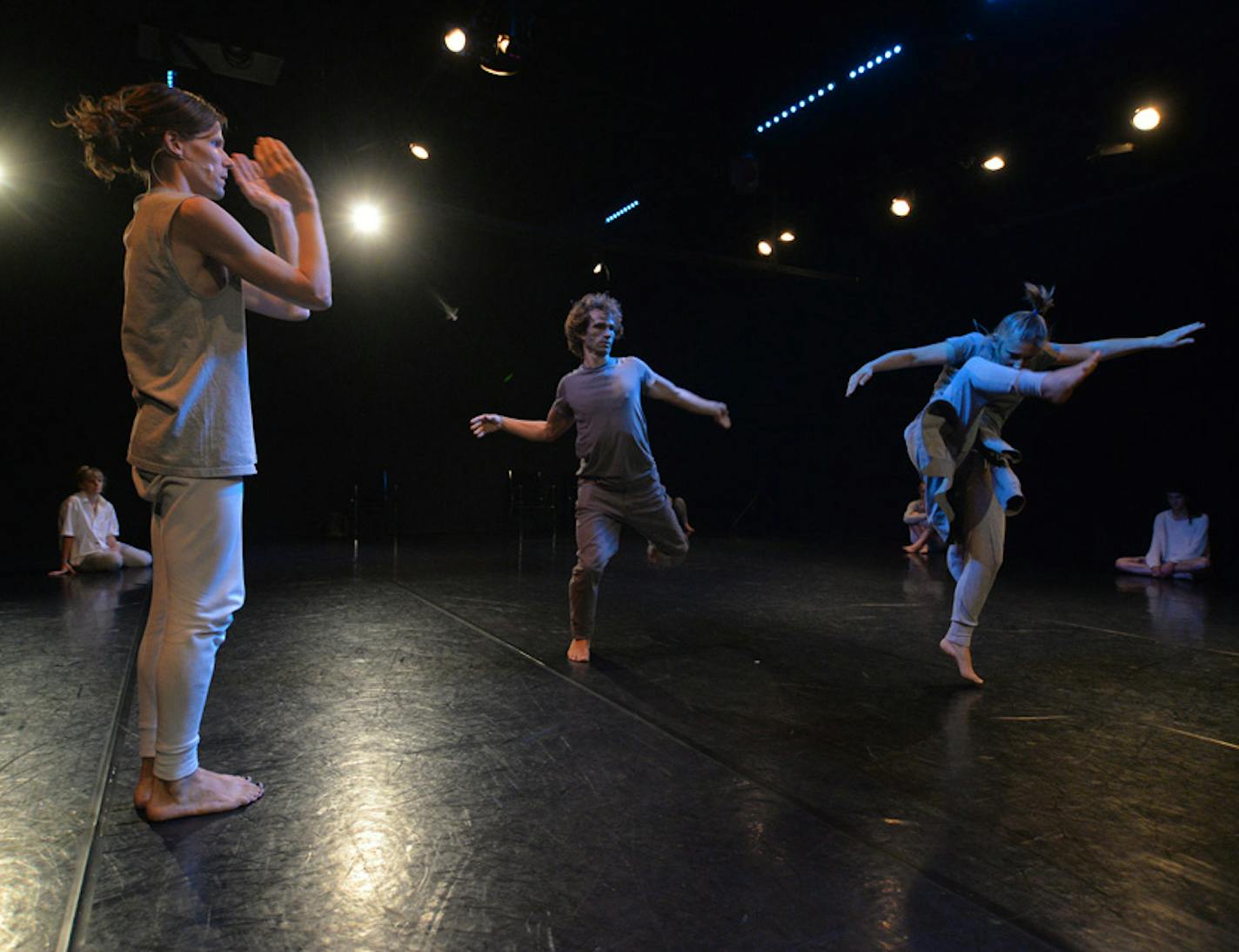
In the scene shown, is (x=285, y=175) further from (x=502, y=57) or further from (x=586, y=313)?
(x=502, y=57)

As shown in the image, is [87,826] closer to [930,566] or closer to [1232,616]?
[1232,616]

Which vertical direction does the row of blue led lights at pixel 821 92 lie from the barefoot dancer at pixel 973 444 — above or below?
above

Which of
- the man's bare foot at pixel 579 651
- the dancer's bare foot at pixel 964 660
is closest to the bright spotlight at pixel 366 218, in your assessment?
the man's bare foot at pixel 579 651

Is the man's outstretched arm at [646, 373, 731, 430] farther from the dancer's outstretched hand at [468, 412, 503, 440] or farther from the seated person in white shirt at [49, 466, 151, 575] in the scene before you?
the seated person in white shirt at [49, 466, 151, 575]

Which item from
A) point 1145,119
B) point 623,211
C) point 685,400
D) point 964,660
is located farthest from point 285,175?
point 623,211

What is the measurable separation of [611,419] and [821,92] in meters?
4.35

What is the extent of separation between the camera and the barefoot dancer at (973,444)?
9.46ft

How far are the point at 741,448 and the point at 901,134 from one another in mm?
5842

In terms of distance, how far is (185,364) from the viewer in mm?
1680

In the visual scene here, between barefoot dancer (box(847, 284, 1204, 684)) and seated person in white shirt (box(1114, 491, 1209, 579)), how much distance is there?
4.59 metres

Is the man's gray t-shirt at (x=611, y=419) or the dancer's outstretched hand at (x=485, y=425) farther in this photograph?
the man's gray t-shirt at (x=611, y=419)

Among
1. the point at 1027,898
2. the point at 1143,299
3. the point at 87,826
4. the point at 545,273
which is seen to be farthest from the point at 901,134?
the point at 87,826

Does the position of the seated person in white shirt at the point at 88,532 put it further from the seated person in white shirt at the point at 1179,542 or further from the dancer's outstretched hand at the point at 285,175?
the seated person in white shirt at the point at 1179,542

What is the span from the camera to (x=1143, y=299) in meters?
7.39
